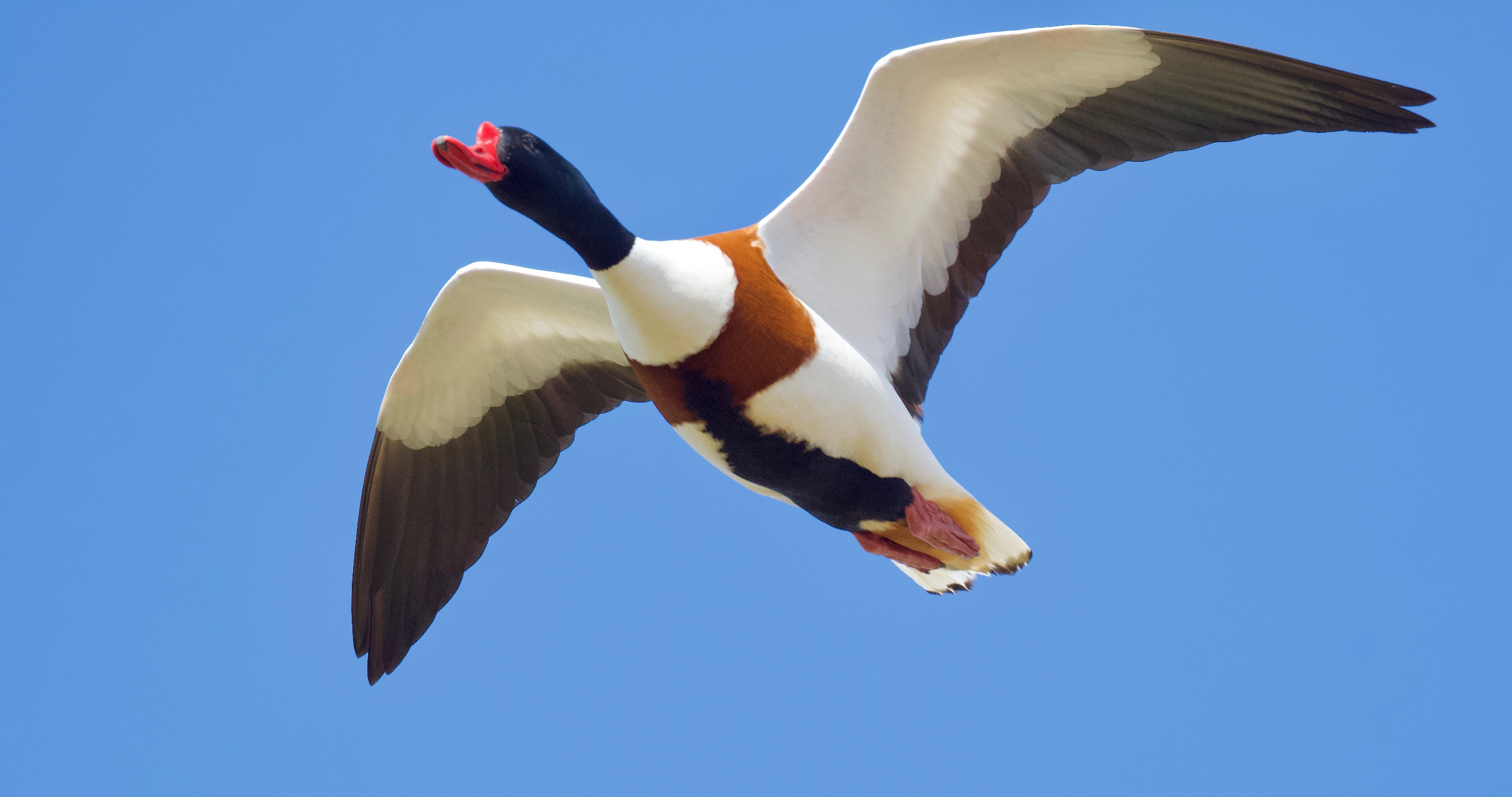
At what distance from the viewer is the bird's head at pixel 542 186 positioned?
3697 millimetres

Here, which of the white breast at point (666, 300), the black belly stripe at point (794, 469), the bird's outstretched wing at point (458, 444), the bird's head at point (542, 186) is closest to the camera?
the bird's head at point (542, 186)

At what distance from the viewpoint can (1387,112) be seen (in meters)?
4.06

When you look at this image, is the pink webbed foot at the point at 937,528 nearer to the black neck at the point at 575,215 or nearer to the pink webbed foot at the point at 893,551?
the pink webbed foot at the point at 893,551

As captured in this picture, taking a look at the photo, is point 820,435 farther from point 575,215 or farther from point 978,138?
point 978,138

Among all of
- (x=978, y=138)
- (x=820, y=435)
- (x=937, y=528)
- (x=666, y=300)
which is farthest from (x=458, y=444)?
(x=978, y=138)

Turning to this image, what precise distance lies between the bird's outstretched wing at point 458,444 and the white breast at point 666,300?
991 millimetres

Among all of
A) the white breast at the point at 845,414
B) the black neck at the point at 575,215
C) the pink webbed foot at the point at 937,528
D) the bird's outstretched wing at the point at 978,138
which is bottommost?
the pink webbed foot at the point at 937,528

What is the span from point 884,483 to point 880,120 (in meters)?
1.25

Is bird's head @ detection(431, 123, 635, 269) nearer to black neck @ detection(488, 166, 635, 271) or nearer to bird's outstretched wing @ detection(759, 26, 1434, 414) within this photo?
black neck @ detection(488, 166, 635, 271)

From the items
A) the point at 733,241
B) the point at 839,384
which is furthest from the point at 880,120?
the point at 839,384

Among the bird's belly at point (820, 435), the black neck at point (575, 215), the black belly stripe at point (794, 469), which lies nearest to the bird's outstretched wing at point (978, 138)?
the bird's belly at point (820, 435)

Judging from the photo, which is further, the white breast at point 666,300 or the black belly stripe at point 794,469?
the black belly stripe at point 794,469

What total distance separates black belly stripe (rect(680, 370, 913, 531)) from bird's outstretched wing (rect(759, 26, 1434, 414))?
50cm

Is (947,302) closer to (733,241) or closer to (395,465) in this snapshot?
(733,241)
